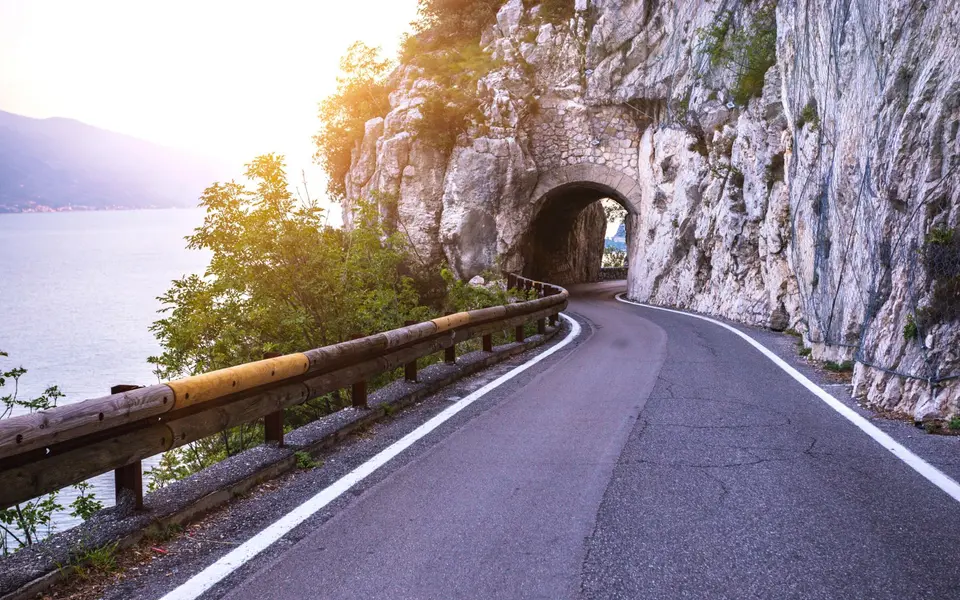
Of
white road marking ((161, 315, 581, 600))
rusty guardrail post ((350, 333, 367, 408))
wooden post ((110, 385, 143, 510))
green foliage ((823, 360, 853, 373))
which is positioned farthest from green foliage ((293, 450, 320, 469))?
green foliage ((823, 360, 853, 373))

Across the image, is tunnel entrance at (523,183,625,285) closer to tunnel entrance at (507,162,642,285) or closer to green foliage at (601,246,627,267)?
tunnel entrance at (507,162,642,285)

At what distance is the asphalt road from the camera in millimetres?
3203

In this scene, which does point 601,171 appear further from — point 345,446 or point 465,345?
point 345,446

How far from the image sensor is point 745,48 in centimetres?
2112

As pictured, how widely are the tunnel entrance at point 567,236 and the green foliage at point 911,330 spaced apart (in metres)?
23.5

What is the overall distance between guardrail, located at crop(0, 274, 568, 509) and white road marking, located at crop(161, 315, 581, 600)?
739 millimetres

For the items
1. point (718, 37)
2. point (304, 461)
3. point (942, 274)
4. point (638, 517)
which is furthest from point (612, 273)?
point (638, 517)

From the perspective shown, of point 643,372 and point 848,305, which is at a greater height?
point 848,305

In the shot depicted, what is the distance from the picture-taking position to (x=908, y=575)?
3268 mm

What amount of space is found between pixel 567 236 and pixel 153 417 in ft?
119

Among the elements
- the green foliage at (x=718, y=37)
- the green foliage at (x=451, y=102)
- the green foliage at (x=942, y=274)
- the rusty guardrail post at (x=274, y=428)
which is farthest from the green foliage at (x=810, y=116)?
the green foliage at (x=451, y=102)

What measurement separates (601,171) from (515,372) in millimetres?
21895

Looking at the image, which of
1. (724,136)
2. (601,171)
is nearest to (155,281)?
(601,171)

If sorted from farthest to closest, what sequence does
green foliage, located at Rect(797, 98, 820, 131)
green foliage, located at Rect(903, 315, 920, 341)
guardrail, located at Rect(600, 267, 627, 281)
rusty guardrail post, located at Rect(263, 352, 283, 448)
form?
guardrail, located at Rect(600, 267, 627, 281), green foliage, located at Rect(797, 98, 820, 131), green foliage, located at Rect(903, 315, 920, 341), rusty guardrail post, located at Rect(263, 352, 283, 448)
